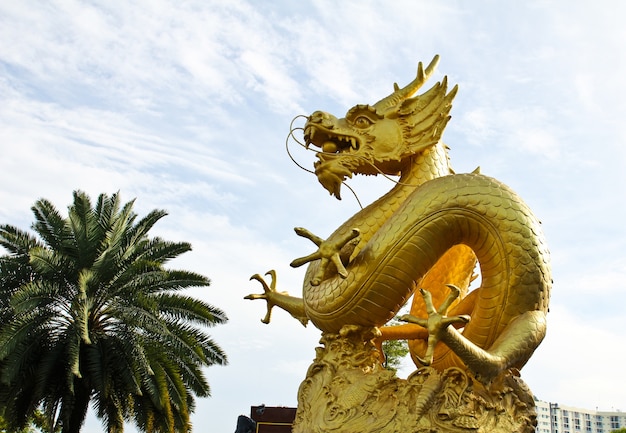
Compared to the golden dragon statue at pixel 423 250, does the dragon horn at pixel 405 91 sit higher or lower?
higher

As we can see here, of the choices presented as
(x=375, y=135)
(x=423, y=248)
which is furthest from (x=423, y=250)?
(x=375, y=135)

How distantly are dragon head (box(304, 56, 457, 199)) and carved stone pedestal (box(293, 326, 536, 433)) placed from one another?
6.19 ft

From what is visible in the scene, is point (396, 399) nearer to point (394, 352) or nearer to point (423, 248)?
point (423, 248)

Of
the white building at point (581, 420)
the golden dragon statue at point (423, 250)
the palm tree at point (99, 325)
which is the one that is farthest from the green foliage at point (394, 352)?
the white building at point (581, 420)

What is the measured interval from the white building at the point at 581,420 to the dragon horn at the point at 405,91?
4215cm

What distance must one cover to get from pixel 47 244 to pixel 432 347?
31.5 feet

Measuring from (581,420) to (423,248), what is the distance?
4706 centimetres

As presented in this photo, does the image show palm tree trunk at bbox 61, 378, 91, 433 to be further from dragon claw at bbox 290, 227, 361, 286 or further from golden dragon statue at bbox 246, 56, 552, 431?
dragon claw at bbox 290, 227, 361, 286

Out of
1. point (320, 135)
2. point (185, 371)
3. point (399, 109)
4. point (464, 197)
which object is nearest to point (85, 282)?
A: point (185, 371)

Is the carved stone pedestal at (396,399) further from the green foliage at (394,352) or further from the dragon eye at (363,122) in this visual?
the green foliage at (394,352)

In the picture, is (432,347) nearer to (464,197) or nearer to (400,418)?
(400,418)

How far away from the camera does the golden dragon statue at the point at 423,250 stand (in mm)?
6598

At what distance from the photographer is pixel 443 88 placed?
314 inches

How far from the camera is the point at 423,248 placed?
688cm
